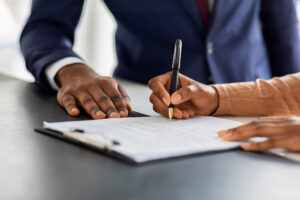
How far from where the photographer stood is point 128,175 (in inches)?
22.7

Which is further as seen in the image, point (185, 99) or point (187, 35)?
point (187, 35)

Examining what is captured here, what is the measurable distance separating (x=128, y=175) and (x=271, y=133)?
0.30m

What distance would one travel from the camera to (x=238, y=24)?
1.55m

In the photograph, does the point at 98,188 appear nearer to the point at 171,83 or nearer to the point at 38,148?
the point at 38,148

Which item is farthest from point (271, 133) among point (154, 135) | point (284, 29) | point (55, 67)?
point (284, 29)

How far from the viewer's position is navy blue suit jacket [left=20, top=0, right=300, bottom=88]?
56.3 inches

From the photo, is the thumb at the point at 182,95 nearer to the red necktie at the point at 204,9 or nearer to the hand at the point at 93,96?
the hand at the point at 93,96

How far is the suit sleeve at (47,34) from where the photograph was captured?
1.27 meters

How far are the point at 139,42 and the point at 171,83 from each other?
63 cm

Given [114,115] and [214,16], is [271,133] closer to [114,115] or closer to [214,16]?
[114,115]

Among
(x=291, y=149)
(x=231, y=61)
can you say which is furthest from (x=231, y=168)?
(x=231, y=61)

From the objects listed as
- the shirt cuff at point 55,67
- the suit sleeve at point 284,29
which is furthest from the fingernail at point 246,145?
the suit sleeve at point 284,29

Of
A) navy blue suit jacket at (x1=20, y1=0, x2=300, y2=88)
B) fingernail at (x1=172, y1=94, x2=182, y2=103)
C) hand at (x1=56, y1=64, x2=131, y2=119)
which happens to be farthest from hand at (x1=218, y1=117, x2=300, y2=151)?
navy blue suit jacket at (x1=20, y1=0, x2=300, y2=88)

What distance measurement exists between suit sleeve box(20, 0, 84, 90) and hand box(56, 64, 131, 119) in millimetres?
139
